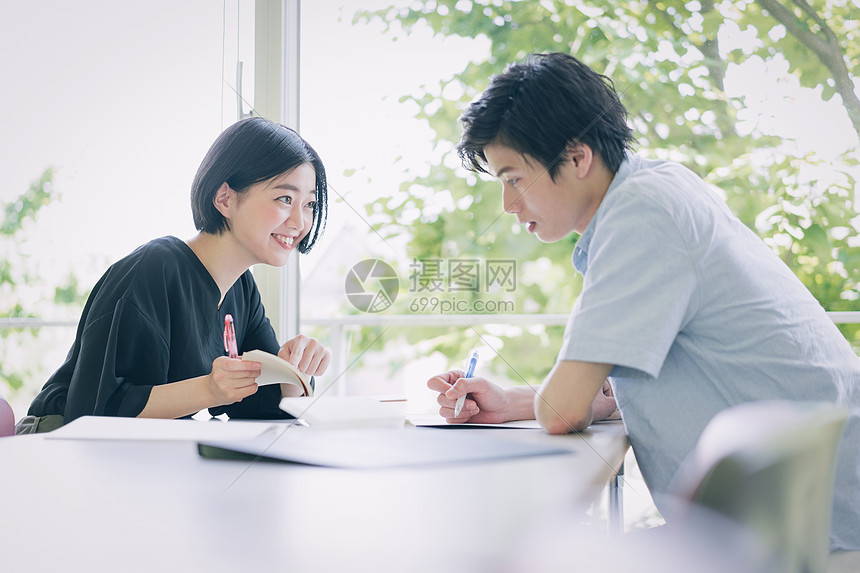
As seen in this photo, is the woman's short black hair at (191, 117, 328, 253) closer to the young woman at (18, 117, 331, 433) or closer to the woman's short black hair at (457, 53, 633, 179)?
the young woman at (18, 117, 331, 433)

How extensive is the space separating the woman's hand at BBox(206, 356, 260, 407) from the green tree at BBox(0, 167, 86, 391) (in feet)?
3.84

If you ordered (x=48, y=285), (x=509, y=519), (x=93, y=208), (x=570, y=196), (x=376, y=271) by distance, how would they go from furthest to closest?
(x=48, y=285), (x=93, y=208), (x=376, y=271), (x=570, y=196), (x=509, y=519)

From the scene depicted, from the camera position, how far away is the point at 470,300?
1129mm

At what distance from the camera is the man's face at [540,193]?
72 centimetres

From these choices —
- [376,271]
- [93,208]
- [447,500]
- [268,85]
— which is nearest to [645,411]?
[447,500]

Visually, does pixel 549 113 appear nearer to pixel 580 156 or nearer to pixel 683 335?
pixel 580 156

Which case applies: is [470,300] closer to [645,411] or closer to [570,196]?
[570,196]

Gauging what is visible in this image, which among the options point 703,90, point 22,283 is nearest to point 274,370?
point 22,283

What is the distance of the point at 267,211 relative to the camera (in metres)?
1.00

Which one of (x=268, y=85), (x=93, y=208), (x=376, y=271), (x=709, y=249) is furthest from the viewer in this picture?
(x=93, y=208)

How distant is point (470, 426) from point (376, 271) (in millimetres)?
433

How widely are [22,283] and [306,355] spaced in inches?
48.2

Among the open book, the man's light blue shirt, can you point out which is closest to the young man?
the man's light blue shirt

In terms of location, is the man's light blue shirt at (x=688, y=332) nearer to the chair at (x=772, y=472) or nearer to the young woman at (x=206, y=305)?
the chair at (x=772, y=472)
